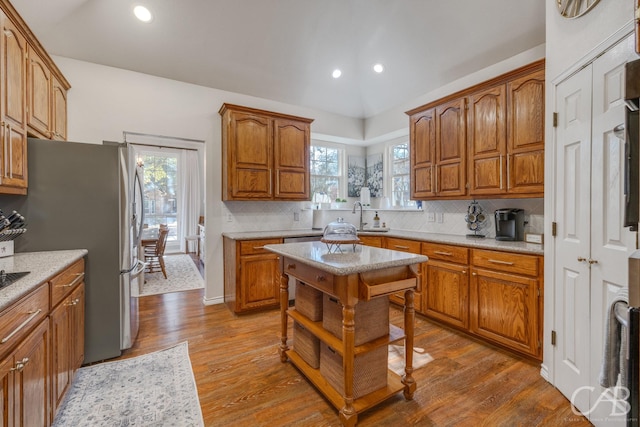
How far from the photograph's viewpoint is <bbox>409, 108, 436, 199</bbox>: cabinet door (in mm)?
3348

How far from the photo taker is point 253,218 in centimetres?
400

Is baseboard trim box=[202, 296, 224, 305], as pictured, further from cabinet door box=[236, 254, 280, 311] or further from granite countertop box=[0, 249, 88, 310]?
granite countertop box=[0, 249, 88, 310]

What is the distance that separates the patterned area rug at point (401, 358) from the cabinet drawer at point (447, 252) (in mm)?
918

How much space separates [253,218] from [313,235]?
35.6 inches

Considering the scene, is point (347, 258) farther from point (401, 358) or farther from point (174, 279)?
point (174, 279)

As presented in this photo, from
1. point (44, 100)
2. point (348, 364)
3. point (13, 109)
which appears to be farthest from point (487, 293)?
point (44, 100)

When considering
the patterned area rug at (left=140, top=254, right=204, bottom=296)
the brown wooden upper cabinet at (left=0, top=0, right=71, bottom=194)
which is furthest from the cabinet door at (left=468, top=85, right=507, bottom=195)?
the patterned area rug at (left=140, top=254, right=204, bottom=296)

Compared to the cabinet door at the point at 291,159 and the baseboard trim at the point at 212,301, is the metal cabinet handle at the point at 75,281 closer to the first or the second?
the baseboard trim at the point at 212,301

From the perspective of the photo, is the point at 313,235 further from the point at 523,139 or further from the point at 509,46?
the point at 509,46

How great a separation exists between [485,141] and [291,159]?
2.28m

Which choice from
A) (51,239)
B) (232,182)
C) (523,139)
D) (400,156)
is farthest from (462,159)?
(51,239)

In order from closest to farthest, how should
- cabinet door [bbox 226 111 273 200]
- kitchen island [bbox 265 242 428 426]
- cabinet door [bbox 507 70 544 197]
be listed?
kitchen island [bbox 265 242 428 426], cabinet door [bbox 507 70 544 197], cabinet door [bbox 226 111 273 200]

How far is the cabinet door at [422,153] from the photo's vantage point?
335 centimetres

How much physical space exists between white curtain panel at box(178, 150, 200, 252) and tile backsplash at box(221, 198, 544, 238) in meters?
4.48
